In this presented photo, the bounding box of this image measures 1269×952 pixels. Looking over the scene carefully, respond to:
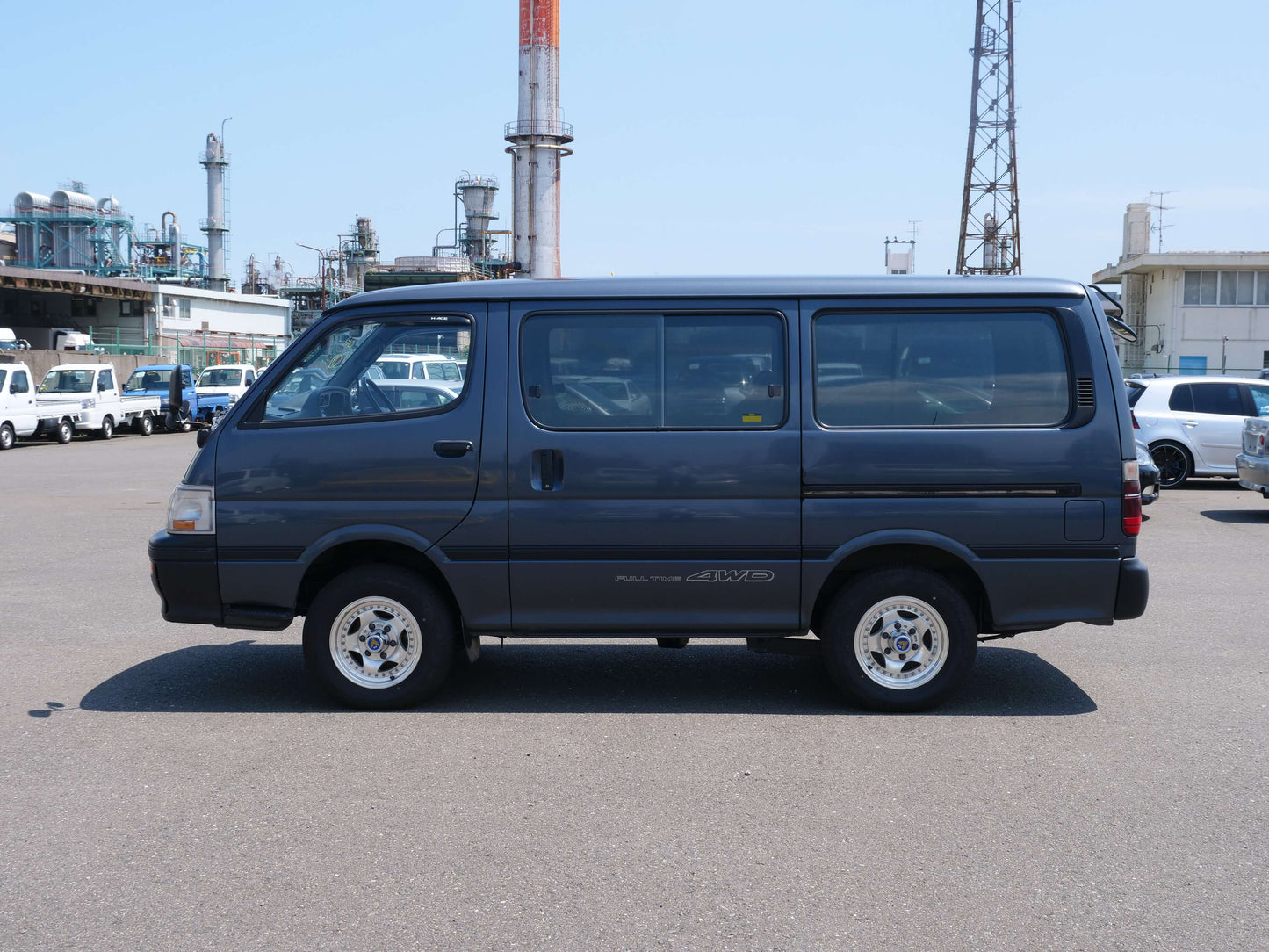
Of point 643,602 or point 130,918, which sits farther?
point 643,602

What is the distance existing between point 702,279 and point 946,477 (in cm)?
156

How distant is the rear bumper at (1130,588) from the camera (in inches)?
236

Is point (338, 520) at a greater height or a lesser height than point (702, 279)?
lesser

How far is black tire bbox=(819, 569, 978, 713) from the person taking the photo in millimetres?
6059

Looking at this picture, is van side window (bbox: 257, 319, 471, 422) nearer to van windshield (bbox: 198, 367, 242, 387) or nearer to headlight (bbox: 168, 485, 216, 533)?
headlight (bbox: 168, 485, 216, 533)

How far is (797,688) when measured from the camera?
21.9 feet

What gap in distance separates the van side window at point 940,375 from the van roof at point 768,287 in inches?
5.0

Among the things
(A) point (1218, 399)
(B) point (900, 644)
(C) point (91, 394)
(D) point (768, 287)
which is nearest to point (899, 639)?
(B) point (900, 644)

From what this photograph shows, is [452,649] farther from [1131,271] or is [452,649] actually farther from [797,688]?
[1131,271]

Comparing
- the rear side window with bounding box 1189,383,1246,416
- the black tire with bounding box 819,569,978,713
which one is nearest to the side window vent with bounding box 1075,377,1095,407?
the black tire with bounding box 819,569,978,713

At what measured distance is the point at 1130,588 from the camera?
6.00m

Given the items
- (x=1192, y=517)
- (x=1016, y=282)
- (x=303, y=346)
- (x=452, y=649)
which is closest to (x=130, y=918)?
(x=452, y=649)

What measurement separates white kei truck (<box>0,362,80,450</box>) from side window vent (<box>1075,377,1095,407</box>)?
26.7 metres

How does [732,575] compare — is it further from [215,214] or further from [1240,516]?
[215,214]
